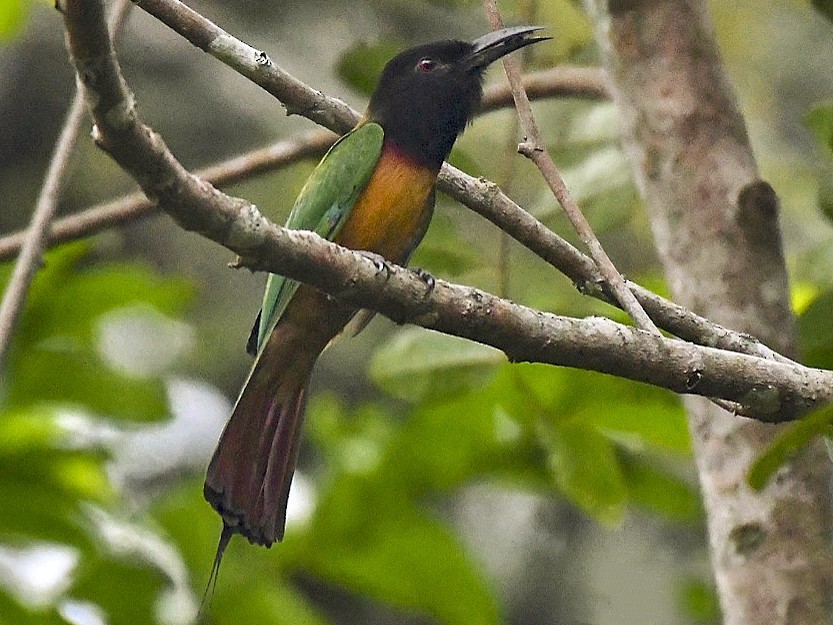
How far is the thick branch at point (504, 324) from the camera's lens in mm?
1450

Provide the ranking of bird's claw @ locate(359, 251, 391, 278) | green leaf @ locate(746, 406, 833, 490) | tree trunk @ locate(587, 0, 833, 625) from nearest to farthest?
green leaf @ locate(746, 406, 833, 490), bird's claw @ locate(359, 251, 391, 278), tree trunk @ locate(587, 0, 833, 625)

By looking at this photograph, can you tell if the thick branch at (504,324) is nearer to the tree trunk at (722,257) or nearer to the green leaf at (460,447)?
the tree trunk at (722,257)

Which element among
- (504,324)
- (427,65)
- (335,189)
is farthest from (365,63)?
(504,324)

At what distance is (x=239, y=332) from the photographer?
511 centimetres

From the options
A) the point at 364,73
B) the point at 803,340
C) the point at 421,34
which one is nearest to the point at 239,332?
the point at 421,34

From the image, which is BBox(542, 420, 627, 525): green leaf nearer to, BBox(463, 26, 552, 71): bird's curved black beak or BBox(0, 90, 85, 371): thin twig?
BBox(463, 26, 552, 71): bird's curved black beak

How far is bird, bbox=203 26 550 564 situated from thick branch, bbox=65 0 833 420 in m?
0.68

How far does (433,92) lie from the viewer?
9.09ft

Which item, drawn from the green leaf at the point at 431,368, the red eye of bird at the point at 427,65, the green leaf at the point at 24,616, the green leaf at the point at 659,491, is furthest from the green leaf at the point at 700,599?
the green leaf at the point at 24,616

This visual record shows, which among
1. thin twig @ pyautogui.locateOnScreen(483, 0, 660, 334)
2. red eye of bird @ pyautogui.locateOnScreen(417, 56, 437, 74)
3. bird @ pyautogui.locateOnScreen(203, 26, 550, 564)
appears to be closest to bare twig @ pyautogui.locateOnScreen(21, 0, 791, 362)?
thin twig @ pyautogui.locateOnScreen(483, 0, 660, 334)

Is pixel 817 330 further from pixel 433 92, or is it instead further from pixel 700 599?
pixel 700 599

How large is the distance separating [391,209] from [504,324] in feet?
3.06

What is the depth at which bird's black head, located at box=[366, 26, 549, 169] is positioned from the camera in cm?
Result: 263

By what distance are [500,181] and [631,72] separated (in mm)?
406
